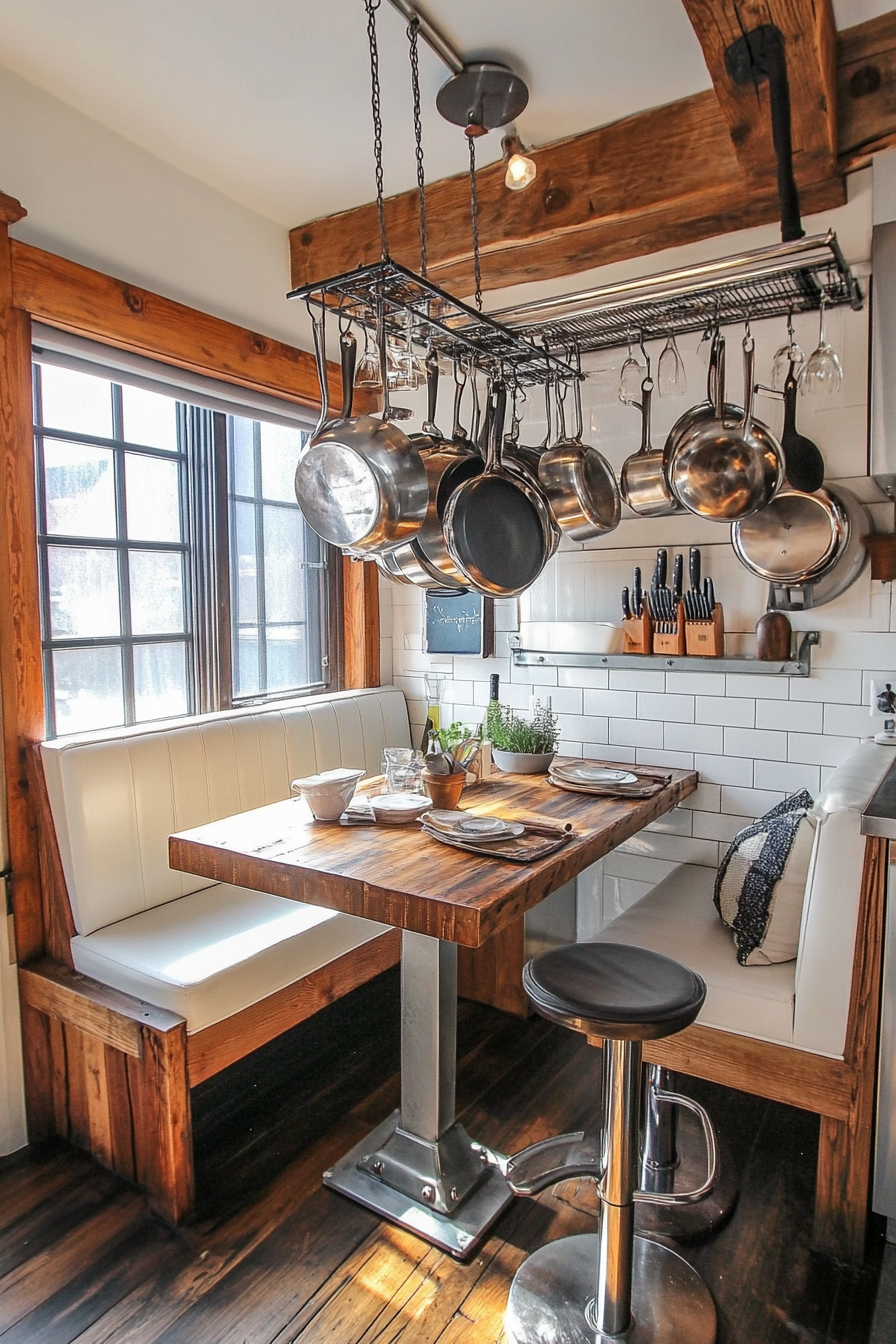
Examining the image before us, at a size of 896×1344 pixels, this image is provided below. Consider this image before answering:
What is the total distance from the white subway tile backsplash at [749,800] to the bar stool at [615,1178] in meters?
1.29

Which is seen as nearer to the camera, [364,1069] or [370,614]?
[364,1069]

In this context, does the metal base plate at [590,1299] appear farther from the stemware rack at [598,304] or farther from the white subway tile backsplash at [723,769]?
the stemware rack at [598,304]

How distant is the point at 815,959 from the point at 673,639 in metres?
1.26

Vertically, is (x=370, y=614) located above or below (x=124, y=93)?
below

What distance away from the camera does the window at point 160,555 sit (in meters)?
2.47

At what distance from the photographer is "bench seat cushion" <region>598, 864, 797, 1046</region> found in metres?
1.90

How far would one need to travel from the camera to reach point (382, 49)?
187 centimetres

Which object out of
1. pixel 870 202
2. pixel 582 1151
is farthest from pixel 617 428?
pixel 582 1151

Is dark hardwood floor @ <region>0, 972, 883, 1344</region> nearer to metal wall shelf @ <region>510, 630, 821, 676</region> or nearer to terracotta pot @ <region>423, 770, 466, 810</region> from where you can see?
terracotta pot @ <region>423, 770, 466, 810</region>

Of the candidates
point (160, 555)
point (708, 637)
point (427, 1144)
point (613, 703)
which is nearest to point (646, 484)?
point (708, 637)

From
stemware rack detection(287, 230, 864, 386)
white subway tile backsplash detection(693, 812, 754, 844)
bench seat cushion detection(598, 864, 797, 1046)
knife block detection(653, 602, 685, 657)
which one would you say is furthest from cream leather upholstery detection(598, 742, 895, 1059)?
stemware rack detection(287, 230, 864, 386)

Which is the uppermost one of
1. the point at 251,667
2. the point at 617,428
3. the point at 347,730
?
the point at 617,428

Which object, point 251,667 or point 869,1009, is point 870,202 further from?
point 251,667

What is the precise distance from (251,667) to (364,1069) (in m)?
1.47
